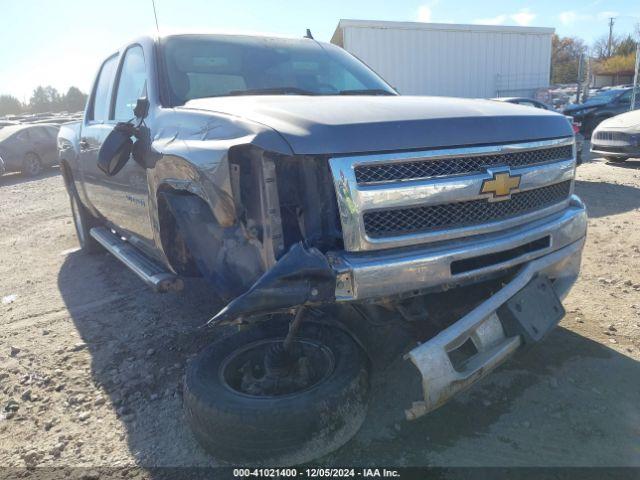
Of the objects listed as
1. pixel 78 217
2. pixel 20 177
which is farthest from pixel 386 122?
pixel 20 177

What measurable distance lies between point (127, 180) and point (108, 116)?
123cm

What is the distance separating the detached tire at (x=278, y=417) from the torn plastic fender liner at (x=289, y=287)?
487mm

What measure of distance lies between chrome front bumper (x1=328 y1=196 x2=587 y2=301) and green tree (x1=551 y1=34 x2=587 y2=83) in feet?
204

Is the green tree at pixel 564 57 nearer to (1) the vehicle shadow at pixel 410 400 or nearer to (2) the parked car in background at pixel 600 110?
(2) the parked car in background at pixel 600 110

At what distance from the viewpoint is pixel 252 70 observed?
3.55 meters

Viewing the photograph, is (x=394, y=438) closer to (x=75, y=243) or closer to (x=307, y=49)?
(x=307, y=49)

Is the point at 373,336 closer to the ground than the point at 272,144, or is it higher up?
closer to the ground

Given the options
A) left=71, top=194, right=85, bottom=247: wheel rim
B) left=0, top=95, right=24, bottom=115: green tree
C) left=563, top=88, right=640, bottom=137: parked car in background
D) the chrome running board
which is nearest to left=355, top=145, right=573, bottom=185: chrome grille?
the chrome running board

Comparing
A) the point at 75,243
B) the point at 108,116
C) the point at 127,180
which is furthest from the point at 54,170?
the point at 127,180

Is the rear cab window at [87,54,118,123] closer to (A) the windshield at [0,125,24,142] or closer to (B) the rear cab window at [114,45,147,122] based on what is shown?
(B) the rear cab window at [114,45,147,122]

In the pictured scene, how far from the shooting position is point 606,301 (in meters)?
3.96

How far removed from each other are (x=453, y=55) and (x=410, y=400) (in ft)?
56.2

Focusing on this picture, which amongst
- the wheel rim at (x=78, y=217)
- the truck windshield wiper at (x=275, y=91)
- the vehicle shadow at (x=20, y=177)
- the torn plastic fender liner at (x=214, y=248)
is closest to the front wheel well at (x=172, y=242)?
the torn plastic fender liner at (x=214, y=248)

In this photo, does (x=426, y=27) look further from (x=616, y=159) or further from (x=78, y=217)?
(x=78, y=217)
